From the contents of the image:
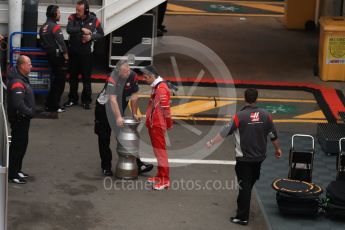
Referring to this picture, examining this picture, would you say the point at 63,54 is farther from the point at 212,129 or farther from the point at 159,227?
the point at 159,227

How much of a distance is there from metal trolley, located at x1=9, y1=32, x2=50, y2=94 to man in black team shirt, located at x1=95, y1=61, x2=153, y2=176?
3773 mm

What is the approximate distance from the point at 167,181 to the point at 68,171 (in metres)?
1.55

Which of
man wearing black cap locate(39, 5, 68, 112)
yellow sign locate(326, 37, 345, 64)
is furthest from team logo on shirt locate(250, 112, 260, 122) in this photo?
yellow sign locate(326, 37, 345, 64)

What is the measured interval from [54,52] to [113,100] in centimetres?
377

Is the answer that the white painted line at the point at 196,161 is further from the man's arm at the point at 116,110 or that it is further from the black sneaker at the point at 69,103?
the black sneaker at the point at 69,103

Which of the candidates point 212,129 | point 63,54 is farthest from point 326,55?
point 63,54

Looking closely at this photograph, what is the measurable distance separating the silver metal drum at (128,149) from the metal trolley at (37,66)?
4.02 metres

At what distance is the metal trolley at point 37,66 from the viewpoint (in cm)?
1628

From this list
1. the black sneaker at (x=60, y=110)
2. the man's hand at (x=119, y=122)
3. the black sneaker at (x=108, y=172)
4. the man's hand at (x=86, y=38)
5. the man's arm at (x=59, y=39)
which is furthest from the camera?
the man's hand at (x=86, y=38)

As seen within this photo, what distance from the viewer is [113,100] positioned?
12.5 m

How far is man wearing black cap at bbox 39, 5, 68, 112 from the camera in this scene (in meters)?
15.8

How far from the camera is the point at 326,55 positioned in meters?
19.2

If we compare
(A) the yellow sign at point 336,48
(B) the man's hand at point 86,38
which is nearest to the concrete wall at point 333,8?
(A) the yellow sign at point 336,48

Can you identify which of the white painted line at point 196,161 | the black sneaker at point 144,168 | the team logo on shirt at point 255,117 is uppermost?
the team logo on shirt at point 255,117
